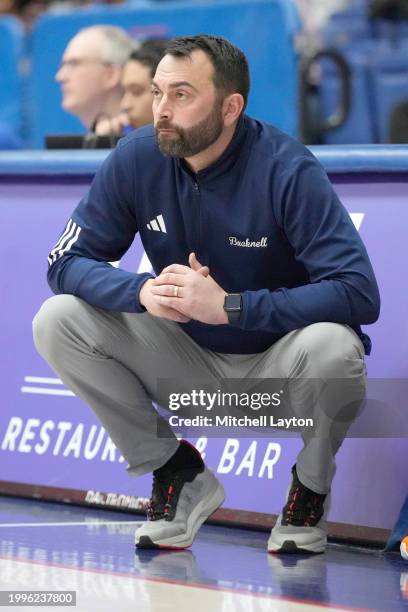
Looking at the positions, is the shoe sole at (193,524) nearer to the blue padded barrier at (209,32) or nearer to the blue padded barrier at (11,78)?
the blue padded barrier at (209,32)

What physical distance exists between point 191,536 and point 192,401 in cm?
41

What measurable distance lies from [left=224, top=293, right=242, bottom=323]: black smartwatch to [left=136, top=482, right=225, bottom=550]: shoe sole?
634 mm

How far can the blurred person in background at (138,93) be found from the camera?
6148 mm

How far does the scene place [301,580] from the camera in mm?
3283

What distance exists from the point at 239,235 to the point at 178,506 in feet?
2.72

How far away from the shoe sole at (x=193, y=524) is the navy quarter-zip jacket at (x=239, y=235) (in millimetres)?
451

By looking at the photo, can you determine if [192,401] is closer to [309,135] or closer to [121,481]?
[121,481]

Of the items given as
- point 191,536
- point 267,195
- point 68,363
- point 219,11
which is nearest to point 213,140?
point 267,195

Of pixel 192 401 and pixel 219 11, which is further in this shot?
pixel 219 11

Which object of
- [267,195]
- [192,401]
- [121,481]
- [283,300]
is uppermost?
[267,195]

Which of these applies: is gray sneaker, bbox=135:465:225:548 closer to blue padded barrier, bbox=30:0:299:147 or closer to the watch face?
the watch face

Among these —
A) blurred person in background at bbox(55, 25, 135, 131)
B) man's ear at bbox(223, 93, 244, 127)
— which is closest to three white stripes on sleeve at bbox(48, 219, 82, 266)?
man's ear at bbox(223, 93, 244, 127)

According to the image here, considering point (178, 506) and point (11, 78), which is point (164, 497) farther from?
point (11, 78)

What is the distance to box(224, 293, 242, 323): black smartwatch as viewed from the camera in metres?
3.54
